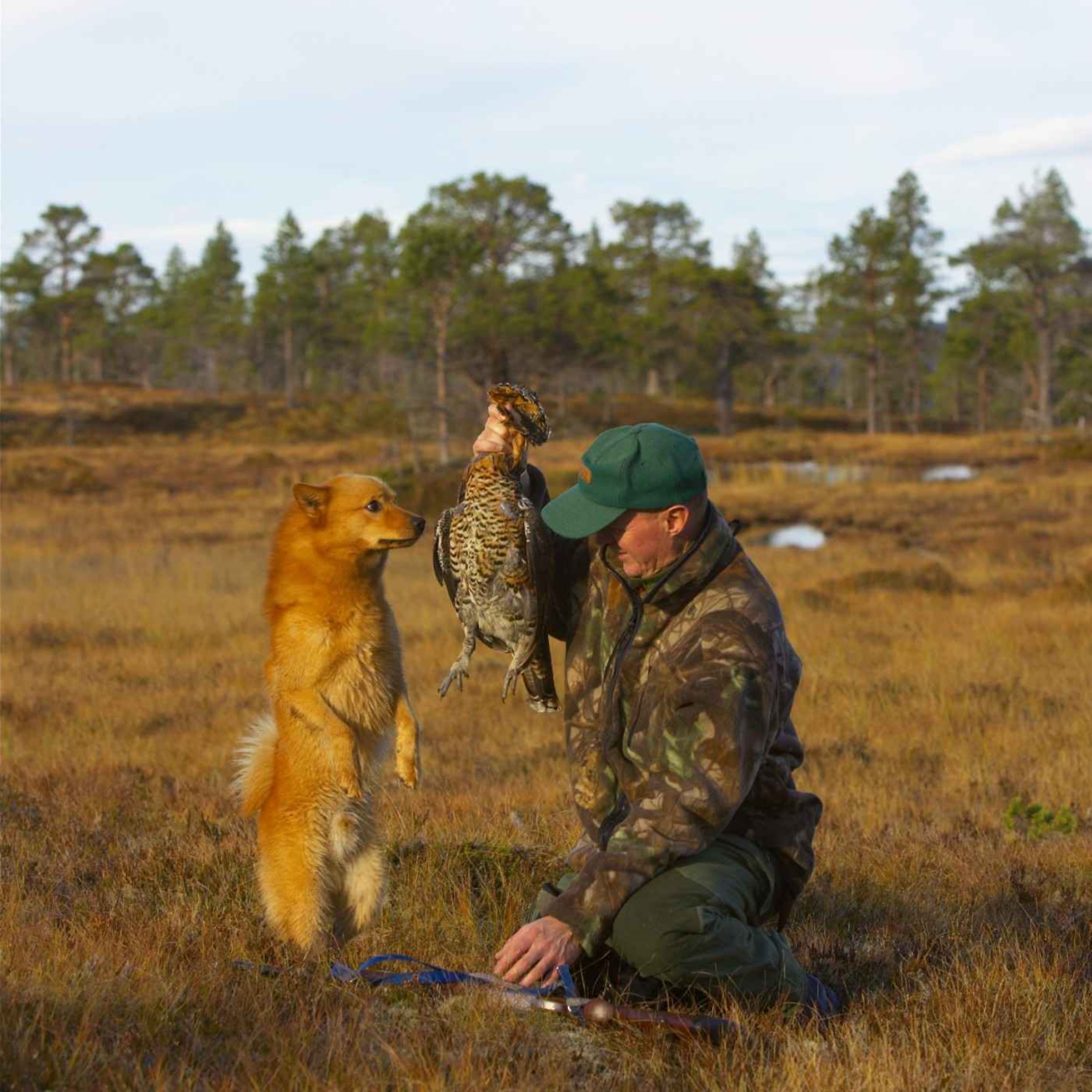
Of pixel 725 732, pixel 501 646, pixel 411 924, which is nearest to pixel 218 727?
pixel 411 924

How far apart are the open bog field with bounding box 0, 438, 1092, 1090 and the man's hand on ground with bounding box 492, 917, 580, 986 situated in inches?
6.6

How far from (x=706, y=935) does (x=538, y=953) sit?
513 mm

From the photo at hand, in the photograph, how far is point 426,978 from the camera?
3771 mm

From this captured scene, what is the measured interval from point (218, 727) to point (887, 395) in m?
90.0

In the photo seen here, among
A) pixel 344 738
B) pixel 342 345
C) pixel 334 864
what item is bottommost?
pixel 334 864

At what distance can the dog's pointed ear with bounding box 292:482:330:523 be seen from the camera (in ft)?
13.8

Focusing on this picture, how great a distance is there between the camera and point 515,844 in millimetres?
5445

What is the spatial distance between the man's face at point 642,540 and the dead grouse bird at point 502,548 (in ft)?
0.77

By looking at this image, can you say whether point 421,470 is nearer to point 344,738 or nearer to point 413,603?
point 413,603

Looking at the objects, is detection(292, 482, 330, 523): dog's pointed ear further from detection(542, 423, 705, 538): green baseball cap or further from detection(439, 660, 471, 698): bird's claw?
detection(542, 423, 705, 538): green baseball cap

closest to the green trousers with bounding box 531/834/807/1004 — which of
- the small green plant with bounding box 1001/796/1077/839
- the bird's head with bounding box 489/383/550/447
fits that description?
the bird's head with bounding box 489/383/550/447

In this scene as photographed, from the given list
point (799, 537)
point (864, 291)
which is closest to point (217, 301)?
point (864, 291)

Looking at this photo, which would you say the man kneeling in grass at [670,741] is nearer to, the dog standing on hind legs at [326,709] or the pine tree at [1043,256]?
the dog standing on hind legs at [326,709]

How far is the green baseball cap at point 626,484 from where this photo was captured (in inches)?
146
